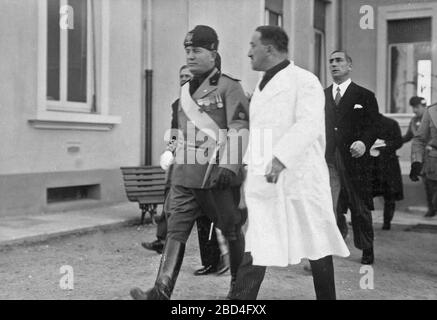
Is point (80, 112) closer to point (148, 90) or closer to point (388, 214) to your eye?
point (148, 90)

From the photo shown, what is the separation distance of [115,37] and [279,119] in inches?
259

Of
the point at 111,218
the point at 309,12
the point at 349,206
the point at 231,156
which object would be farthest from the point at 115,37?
the point at 231,156

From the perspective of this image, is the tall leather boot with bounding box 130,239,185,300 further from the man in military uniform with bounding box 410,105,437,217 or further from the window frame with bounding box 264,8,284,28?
the window frame with bounding box 264,8,284,28

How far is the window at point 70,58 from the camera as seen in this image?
906cm

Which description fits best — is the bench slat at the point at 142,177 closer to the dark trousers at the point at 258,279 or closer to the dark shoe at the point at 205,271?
the dark shoe at the point at 205,271

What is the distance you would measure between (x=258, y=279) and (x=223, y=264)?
1.52 meters

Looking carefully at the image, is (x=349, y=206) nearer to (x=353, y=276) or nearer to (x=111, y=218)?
(x=353, y=276)

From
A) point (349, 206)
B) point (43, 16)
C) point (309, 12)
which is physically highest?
point (309, 12)

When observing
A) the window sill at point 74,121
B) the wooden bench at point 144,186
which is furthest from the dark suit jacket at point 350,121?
the window sill at point 74,121

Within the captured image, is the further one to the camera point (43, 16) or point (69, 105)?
point (69, 105)

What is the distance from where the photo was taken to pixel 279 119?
3947 mm

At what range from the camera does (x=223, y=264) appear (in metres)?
5.59

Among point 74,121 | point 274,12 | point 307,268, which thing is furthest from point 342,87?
point 274,12
